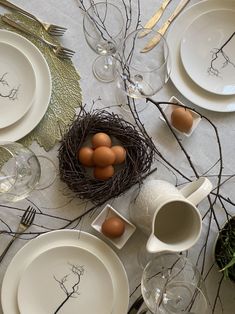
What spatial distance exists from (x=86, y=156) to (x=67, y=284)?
0.78ft

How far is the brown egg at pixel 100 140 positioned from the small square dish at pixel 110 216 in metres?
0.11

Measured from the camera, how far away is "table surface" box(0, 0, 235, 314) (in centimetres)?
102

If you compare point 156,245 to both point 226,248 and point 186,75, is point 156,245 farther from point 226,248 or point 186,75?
point 186,75

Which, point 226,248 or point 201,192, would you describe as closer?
point 201,192

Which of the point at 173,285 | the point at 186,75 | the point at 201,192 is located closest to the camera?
the point at 201,192

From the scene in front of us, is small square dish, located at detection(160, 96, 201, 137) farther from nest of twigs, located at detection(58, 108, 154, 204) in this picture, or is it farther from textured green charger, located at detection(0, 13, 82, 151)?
textured green charger, located at detection(0, 13, 82, 151)

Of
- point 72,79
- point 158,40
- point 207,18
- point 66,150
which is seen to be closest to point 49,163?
point 66,150

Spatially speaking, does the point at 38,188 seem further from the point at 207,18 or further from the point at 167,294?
the point at 207,18

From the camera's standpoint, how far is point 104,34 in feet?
3.46

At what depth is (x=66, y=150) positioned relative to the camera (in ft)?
3.32

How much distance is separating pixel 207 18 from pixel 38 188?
18.3 inches

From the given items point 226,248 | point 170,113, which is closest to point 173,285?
point 226,248

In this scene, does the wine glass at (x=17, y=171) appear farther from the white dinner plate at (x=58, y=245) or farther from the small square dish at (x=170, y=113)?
the small square dish at (x=170, y=113)

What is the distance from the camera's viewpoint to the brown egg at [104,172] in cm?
100
